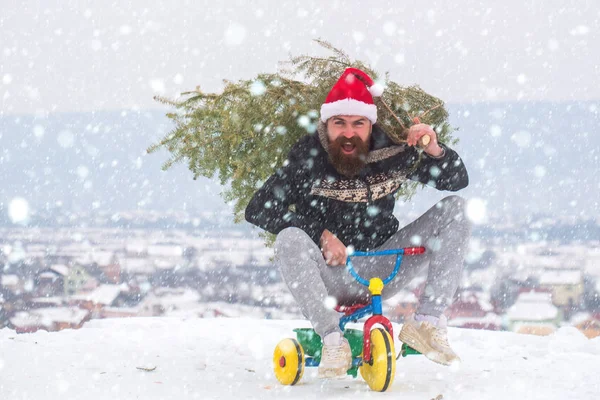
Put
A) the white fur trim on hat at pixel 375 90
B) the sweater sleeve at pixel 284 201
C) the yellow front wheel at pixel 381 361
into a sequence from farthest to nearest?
1. the white fur trim on hat at pixel 375 90
2. the sweater sleeve at pixel 284 201
3. the yellow front wheel at pixel 381 361

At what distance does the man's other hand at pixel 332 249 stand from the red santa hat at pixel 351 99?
2.80 feet

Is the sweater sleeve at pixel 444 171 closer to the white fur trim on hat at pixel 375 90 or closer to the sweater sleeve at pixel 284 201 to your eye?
the white fur trim on hat at pixel 375 90

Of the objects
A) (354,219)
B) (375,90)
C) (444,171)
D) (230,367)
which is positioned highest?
(375,90)

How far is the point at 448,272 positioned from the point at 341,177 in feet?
2.91

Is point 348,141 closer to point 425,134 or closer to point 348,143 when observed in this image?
point 348,143

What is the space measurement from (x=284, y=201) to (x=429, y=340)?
1177 mm

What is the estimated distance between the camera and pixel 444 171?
154 inches

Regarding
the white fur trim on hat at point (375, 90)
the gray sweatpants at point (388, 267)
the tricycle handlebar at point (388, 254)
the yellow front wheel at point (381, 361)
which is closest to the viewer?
the yellow front wheel at point (381, 361)

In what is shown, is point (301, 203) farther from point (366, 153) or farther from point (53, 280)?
point (53, 280)

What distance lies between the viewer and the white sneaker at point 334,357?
3.43 metres

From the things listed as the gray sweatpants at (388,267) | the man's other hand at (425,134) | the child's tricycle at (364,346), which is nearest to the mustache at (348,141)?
the man's other hand at (425,134)

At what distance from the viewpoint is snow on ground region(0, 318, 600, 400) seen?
364 centimetres

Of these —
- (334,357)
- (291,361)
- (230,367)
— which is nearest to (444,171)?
(334,357)

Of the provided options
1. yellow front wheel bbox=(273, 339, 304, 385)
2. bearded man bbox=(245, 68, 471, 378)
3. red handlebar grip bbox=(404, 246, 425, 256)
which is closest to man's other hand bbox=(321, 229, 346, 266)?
bearded man bbox=(245, 68, 471, 378)
